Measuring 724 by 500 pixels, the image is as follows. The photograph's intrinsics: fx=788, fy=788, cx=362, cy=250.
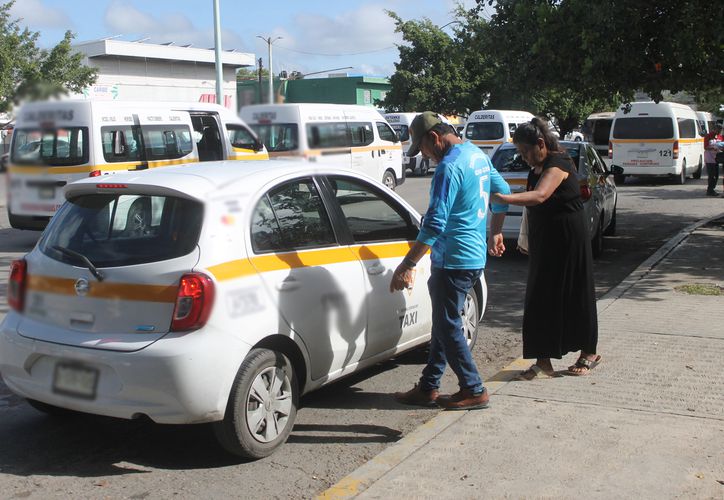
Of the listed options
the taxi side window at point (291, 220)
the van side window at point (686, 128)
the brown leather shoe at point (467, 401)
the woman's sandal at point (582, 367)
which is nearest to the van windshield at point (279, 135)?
the taxi side window at point (291, 220)

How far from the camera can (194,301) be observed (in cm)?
402

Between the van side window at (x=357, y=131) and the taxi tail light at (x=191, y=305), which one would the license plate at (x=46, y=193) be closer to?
the van side window at (x=357, y=131)

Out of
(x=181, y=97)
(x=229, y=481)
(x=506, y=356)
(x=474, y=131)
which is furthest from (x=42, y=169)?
(x=474, y=131)

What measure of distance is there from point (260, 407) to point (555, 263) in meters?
2.37

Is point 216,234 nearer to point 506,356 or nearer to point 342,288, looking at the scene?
point 342,288

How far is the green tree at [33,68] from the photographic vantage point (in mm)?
1504

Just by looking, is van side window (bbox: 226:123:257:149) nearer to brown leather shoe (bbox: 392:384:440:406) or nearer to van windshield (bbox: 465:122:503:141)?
brown leather shoe (bbox: 392:384:440:406)

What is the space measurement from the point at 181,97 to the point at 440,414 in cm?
299

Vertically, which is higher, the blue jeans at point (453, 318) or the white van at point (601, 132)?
the white van at point (601, 132)

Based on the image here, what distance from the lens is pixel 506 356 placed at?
6.60 meters

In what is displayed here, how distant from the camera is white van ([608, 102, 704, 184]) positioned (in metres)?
24.3

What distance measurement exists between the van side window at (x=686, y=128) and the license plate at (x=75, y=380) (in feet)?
77.8

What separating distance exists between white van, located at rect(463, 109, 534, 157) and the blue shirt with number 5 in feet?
77.2

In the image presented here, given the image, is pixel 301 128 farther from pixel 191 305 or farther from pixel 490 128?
pixel 490 128
